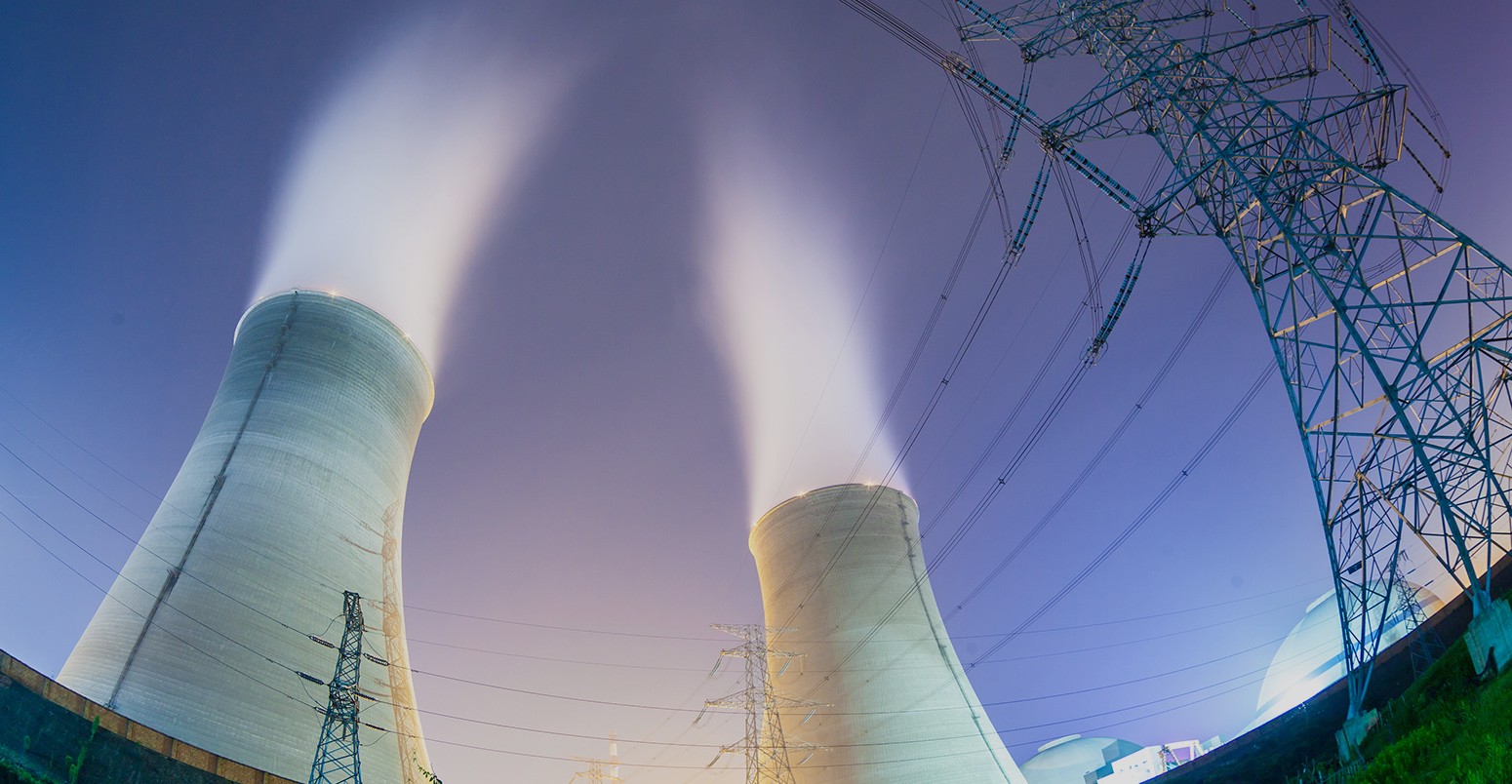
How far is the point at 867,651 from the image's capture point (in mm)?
20234

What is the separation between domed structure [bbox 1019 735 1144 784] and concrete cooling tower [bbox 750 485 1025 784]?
22085mm

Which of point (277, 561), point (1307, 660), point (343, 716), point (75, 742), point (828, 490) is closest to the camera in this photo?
point (75, 742)

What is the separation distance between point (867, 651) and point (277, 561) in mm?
12847

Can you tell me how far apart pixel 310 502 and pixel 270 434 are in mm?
1486

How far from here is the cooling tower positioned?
1185cm

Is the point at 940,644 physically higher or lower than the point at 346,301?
lower

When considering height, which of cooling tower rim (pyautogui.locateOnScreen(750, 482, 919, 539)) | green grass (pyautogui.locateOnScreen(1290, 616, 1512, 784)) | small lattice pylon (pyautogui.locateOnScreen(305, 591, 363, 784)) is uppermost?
cooling tower rim (pyautogui.locateOnScreen(750, 482, 919, 539))

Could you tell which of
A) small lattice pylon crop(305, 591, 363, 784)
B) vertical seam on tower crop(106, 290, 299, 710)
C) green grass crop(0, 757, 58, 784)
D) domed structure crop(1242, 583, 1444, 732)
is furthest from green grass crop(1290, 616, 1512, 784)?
domed structure crop(1242, 583, 1444, 732)

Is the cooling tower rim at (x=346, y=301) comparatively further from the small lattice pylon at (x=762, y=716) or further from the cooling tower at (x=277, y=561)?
the small lattice pylon at (x=762, y=716)

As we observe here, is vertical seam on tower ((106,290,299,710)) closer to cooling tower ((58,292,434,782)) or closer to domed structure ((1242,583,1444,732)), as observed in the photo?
cooling tower ((58,292,434,782))

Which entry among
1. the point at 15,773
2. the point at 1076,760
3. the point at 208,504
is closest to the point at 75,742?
the point at 15,773

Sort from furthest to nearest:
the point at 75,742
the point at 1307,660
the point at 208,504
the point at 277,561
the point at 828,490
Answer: the point at 1307,660, the point at 828,490, the point at 208,504, the point at 277,561, the point at 75,742

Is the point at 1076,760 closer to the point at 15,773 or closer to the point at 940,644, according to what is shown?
the point at 940,644

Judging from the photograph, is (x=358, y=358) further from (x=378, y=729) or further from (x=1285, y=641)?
(x=1285, y=641)
